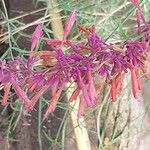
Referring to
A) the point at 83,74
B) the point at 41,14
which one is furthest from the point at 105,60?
the point at 41,14

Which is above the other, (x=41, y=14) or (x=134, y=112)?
(x=41, y=14)

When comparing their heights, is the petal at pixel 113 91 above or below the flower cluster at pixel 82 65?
below

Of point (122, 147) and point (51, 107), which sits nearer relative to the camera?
point (51, 107)

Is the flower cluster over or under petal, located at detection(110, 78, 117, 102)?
over

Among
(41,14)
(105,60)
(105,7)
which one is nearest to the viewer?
(105,60)

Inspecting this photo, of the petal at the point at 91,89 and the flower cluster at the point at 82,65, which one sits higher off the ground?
the flower cluster at the point at 82,65

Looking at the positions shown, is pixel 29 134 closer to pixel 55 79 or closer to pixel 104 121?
pixel 104 121

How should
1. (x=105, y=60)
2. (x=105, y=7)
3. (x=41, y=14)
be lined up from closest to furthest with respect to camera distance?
(x=105, y=60)
(x=105, y=7)
(x=41, y=14)

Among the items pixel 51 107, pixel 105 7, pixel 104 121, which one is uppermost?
pixel 105 7

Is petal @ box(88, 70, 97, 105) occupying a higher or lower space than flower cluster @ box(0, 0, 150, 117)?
lower

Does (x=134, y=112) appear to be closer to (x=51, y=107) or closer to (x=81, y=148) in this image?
(x=81, y=148)
